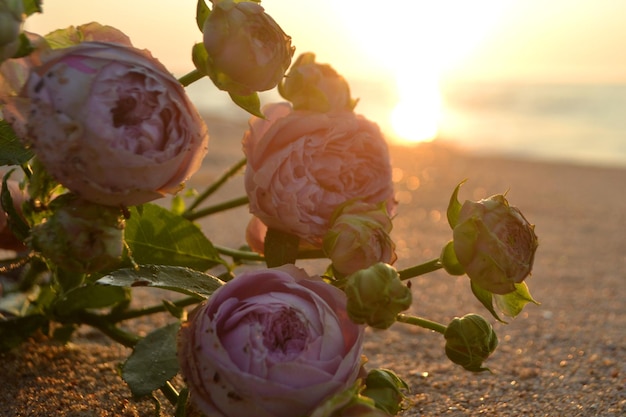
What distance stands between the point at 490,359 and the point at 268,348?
0.74 meters

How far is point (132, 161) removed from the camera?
0.51 meters

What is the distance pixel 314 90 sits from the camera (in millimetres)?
751

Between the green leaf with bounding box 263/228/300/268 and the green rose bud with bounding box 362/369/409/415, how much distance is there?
0.16 meters

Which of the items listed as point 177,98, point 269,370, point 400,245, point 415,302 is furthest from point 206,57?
point 400,245

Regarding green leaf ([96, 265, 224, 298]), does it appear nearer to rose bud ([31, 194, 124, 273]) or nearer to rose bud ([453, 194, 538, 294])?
rose bud ([31, 194, 124, 273])

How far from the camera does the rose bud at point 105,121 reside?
19.7 inches

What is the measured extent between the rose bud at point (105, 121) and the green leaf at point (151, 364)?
0.20 metres

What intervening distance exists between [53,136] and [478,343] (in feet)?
1.28

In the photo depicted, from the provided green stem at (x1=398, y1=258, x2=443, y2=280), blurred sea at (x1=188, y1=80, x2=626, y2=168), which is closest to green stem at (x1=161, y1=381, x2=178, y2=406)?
Answer: green stem at (x1=398, y1=258, x2=443, y2=280)

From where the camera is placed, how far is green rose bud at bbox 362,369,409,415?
590 millimetres

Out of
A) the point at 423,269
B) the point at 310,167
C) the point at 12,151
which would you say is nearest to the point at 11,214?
the point at 12,151

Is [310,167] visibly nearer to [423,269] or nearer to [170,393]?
[423,269]

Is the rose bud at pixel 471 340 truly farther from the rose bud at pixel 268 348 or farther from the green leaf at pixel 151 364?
the green leaf at pixel 151 364

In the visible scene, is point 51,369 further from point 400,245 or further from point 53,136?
point 400,245
